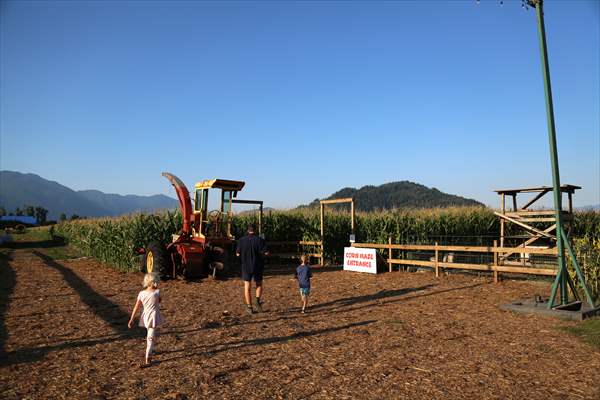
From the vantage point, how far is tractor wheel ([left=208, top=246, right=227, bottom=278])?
13.6 m

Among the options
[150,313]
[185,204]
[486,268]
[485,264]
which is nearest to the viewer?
[150,313]

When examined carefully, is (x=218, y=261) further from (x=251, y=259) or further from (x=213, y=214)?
(x=251, y=259)

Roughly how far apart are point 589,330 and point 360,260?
9113 mm

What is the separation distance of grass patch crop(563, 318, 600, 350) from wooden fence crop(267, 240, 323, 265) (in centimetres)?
1180

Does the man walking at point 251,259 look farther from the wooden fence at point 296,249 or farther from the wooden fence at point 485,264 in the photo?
the wooden fence at point 296,249

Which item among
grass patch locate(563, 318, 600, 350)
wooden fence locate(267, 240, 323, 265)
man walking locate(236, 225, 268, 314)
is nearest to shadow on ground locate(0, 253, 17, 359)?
man walking locate(236, 225, 268, 314)

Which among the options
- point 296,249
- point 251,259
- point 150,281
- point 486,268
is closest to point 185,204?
point 251,259

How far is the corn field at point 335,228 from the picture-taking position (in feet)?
57.5

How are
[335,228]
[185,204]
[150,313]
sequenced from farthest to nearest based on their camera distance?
[335,228] → [185,204] → [150,313]

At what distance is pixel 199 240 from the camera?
13734mm

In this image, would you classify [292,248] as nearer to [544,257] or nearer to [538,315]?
Answer: [544,257]

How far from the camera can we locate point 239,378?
520 centimetres

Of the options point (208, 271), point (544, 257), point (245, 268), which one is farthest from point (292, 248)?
point (245, 268)

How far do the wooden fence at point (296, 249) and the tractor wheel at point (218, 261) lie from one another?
5.82 m
